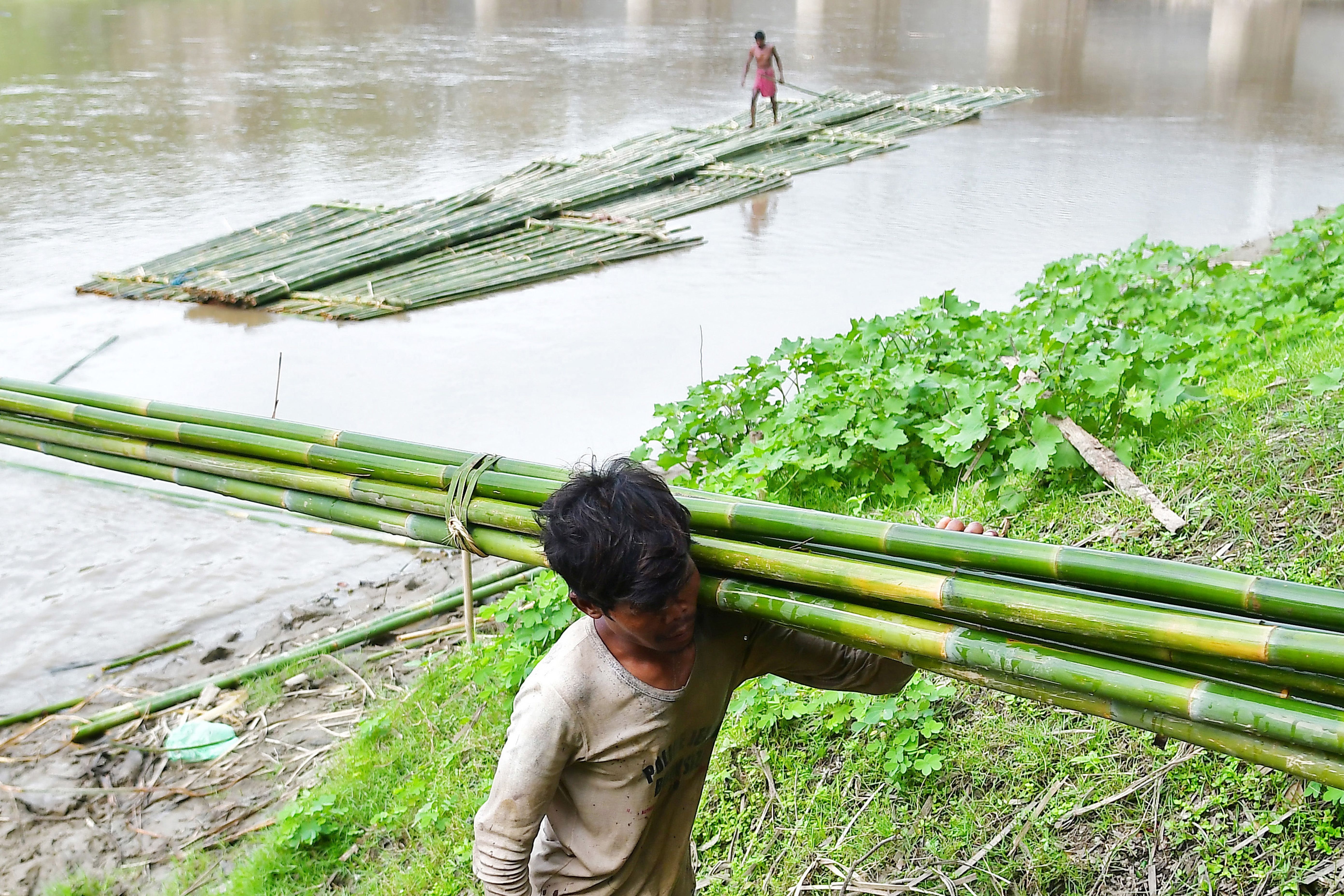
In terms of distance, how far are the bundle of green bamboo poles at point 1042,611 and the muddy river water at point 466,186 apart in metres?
2.06

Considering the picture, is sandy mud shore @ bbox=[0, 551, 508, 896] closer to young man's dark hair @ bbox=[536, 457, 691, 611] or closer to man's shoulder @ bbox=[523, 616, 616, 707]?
man's shoulder @ bbox=[523, 616, 616, 707]

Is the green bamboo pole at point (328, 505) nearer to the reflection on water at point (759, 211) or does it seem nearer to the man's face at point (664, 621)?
the man's face at point (664, 621)

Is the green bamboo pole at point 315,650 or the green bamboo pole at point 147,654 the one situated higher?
the green bamboo pole at point 315,650

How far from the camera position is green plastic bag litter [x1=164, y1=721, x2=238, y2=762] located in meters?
3.60

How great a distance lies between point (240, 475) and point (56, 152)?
1051 cm

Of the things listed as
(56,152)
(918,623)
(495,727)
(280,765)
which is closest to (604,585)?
(918,623)

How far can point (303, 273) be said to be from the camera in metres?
7.64

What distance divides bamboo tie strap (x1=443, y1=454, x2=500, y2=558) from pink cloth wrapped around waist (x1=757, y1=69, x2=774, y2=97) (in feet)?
36.0

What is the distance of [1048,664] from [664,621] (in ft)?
1.58

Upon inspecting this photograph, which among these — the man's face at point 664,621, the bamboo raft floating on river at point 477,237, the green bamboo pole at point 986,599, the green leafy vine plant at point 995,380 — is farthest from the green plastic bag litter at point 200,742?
the bamboo raft floating on river at point 477,237

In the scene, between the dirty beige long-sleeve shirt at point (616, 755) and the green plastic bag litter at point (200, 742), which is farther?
the green plastic bag litter at point (200, 742)

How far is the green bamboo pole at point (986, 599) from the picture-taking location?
1.29 m

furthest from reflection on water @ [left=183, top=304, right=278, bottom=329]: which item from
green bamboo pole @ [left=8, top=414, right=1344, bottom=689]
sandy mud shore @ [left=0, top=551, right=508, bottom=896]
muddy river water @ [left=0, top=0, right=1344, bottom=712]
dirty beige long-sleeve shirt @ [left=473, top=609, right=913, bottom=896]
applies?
dirty beige long-sleeve shirt @ [left=473, top=609, right=913, bottom=896]

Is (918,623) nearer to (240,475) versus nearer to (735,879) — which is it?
(735,879)
